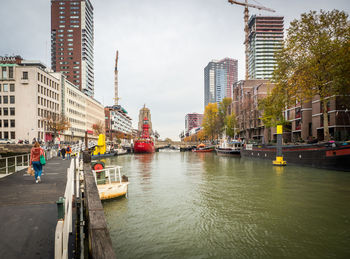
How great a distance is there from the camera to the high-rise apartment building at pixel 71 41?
129875 millimetres

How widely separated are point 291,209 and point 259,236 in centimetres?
407

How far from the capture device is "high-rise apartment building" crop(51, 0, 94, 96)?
129875 millimetres

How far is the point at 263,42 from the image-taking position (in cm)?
15638

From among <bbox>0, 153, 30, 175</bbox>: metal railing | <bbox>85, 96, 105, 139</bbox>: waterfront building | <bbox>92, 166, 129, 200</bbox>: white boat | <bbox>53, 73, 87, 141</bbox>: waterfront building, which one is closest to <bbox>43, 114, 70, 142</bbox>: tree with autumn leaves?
<bbox>53, 73, 87, 141</bbox>: waterfront building

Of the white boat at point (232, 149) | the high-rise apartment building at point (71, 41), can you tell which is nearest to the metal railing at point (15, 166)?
the white boat at point (232, 149)

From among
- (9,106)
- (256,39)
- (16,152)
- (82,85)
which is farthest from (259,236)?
(256,39)

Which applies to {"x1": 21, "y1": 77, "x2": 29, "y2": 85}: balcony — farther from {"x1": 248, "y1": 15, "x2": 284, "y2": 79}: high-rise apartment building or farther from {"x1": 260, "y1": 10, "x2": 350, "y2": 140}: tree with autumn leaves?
{"x1": 248, "y1": 15, "x2": 284, "y2": 79}: high-rise apartment building

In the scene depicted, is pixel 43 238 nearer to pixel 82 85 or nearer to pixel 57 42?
pixel 82 85

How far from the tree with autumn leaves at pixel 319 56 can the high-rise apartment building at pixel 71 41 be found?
115288 mm

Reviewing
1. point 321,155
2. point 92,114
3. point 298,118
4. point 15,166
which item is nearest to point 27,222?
point 15,166

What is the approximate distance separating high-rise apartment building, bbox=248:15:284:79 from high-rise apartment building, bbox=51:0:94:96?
333ft

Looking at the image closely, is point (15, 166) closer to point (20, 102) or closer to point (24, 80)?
point (20, 102)

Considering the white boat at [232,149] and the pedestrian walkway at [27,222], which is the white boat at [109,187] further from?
the white boat at [232,149]

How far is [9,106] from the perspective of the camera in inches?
2404
